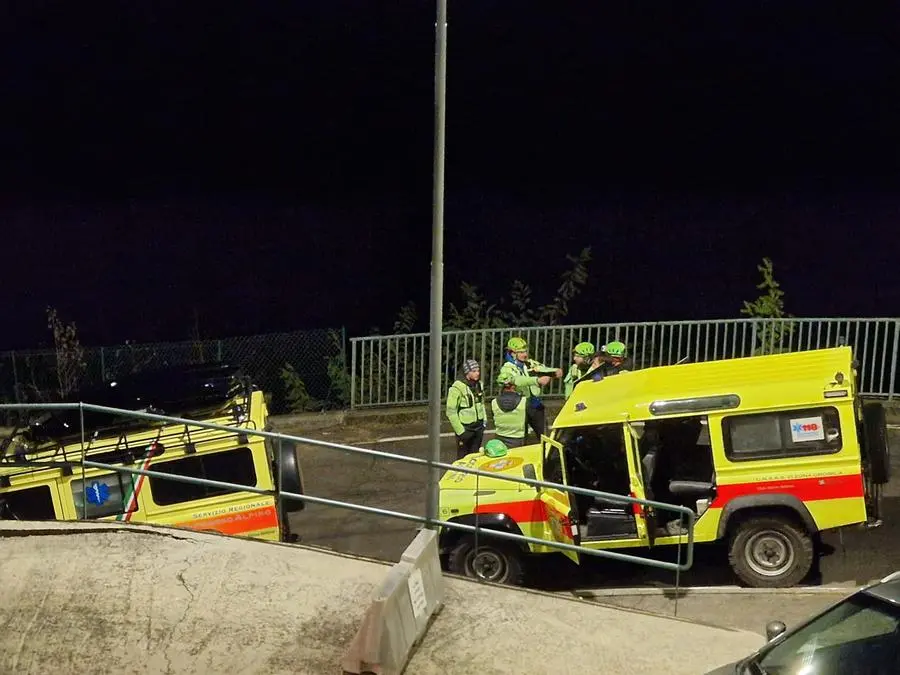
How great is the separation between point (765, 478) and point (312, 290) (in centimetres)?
1245

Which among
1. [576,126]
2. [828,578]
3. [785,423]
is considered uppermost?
[576,126]

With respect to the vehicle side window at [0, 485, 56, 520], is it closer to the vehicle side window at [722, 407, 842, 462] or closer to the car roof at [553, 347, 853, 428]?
the car roof at [553, 347, 853, 428]

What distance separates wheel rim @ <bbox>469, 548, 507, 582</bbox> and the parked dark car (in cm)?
396

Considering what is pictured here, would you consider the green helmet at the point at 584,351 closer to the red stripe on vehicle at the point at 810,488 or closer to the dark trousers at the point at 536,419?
the dark trousers at the point at 536,419

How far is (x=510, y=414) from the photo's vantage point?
1100 cm

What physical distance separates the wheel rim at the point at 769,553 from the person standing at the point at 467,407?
3.64 metres

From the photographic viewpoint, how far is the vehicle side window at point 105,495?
9086 mm

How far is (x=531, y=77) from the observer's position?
1841cm

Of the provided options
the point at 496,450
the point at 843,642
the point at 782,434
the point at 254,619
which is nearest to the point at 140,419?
the point at 254,619

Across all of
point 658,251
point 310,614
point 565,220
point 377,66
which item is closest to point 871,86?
point 658,251

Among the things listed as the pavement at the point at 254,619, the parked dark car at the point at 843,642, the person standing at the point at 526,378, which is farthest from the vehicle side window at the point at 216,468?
the parked dark car at the point at 843,642

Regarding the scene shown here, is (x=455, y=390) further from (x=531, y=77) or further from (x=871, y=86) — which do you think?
(x=871, y=86)

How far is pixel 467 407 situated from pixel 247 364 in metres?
5.83

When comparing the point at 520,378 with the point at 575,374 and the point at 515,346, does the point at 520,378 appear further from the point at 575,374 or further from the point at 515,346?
the point at 575,374
